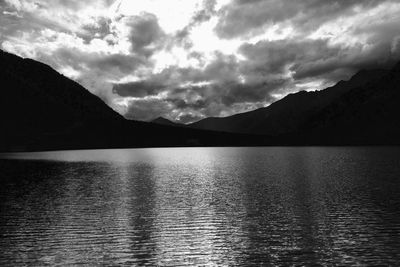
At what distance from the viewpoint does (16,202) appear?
63.5 m

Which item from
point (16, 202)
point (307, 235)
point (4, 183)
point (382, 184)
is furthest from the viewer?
point (4, 183)

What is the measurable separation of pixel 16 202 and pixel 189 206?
95.9 feet

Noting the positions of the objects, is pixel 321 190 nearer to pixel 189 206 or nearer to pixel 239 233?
pixel 189 206

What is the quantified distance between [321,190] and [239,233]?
37584mm

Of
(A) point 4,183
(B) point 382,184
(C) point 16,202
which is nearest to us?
(C) point 16,202

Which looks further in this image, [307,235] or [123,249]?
[307,235]

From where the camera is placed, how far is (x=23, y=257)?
1330 inches

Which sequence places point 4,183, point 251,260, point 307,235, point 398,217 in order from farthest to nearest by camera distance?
point 4,183
point 398,217
point 307,235
point 251,260

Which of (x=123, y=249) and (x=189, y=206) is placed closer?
(x=123, y=249)

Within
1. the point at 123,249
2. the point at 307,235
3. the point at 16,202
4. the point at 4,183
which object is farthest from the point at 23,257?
the point at 4,183

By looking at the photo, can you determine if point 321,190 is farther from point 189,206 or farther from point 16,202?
point 16,202

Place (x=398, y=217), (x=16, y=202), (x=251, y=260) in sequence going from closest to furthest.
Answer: (x=251, y=260)
(x=398, y=217)
(x=16, y=202)

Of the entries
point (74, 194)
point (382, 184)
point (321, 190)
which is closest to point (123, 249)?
point (74, 194)

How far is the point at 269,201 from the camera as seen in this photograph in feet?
205
